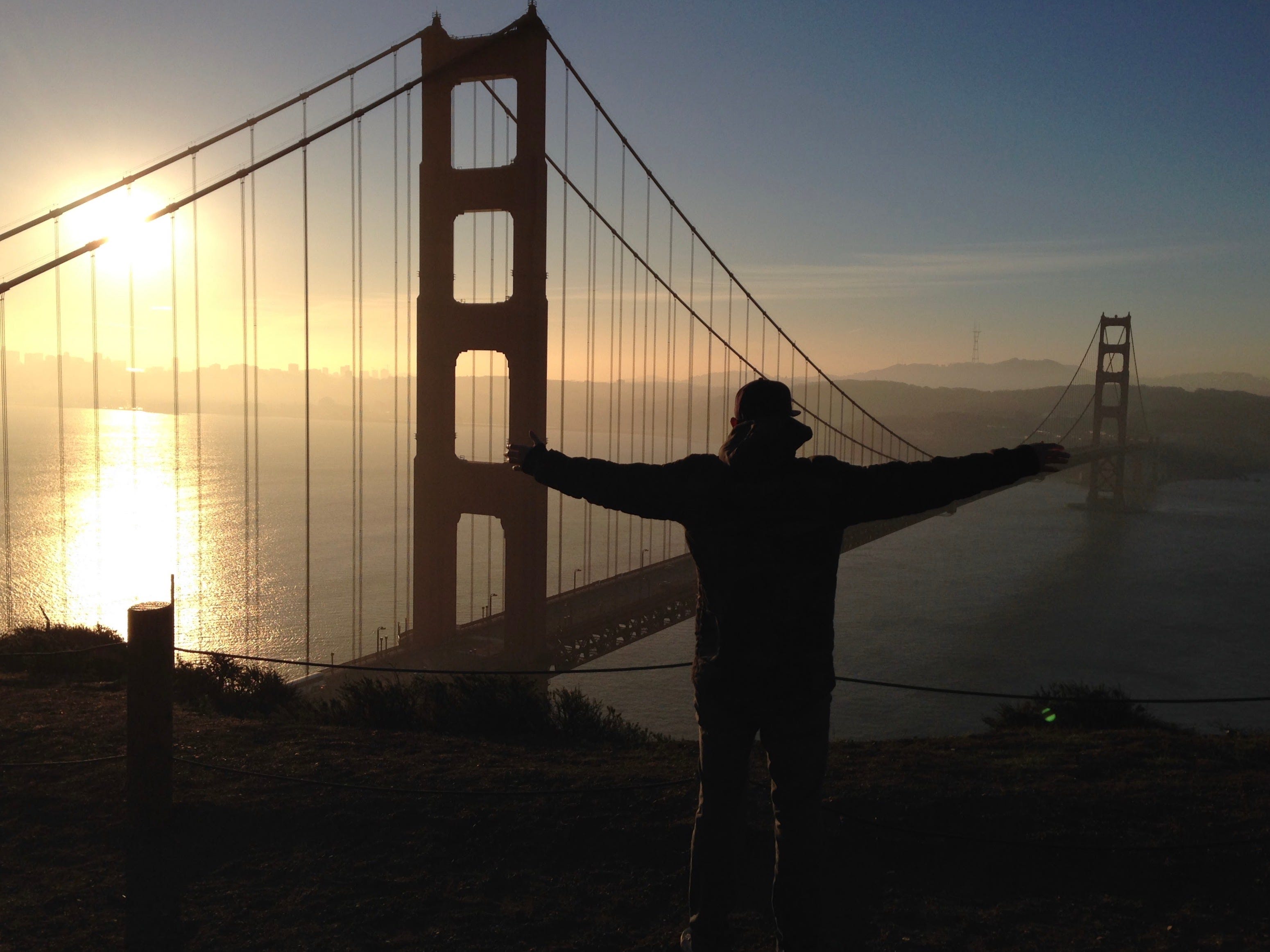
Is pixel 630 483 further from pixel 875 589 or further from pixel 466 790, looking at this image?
pixel 875 589

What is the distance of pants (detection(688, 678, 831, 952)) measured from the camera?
227 cm

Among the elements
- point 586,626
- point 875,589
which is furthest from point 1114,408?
point 586,626

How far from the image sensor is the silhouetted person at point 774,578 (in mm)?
2242

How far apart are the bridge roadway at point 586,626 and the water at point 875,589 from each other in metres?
3.70

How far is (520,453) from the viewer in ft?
8.48

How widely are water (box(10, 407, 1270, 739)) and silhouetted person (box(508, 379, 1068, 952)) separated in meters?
13.0

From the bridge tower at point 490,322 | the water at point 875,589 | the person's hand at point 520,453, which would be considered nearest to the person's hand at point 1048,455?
the person's hand at point 520,453

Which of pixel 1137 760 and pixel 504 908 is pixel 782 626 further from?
pixel 1137 760

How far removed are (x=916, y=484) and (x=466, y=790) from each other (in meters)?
2.68

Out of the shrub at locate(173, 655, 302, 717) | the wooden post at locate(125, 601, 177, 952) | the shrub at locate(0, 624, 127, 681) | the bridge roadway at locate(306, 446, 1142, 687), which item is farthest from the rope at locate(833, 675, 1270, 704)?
the bridge roadway at locate(306, 446, 1142, 687)

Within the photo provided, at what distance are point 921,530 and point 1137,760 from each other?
74.3 meters

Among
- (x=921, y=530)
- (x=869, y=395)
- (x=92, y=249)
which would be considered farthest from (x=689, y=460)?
(x=869, y=395)

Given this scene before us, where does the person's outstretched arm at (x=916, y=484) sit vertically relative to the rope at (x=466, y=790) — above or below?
above

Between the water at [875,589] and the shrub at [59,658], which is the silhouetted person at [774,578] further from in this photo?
the water at [875,589]
